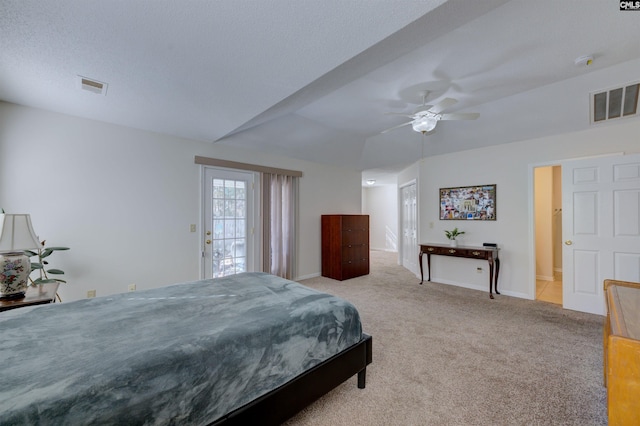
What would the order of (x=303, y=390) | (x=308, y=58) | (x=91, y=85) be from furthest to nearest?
(x=91, y=85) < (x=308, y=58) < (x=303, y=390)

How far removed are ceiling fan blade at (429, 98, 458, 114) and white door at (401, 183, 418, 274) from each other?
308 centimetres

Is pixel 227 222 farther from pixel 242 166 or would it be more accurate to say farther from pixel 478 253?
pixel 478 253

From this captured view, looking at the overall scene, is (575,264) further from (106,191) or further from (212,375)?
(106,191)

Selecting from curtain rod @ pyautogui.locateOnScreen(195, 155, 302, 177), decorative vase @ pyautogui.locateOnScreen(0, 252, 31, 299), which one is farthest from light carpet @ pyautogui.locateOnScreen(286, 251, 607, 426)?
curtain rod @ pyautogui.locateOnScreen(195, 155, 302, 177)

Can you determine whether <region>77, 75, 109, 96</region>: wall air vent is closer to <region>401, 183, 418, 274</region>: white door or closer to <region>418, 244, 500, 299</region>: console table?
<region>418, 244, 500, 299</region>: console table

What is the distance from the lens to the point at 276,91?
2.42 metres

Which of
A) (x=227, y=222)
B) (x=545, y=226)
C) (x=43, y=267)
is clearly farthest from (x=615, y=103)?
(x=43, y=267)

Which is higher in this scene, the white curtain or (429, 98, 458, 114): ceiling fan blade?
(429, 98, 458, 114): ceiling fan blade

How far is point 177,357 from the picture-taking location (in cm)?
117

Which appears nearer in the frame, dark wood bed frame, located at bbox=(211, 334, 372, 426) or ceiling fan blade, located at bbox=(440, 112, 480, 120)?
dark wood bed frame, located at bbox=(211, 334, 372, 426)

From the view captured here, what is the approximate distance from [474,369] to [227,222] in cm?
366

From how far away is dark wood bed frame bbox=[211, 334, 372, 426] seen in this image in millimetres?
1305

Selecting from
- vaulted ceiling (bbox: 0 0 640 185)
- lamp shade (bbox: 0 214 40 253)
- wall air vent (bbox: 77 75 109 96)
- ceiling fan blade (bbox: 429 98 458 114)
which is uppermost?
vaulted ceiling (bbox: 0 0 640 185)

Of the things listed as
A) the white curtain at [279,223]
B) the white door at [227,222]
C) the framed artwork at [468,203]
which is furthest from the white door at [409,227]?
the white door at [227,222]
